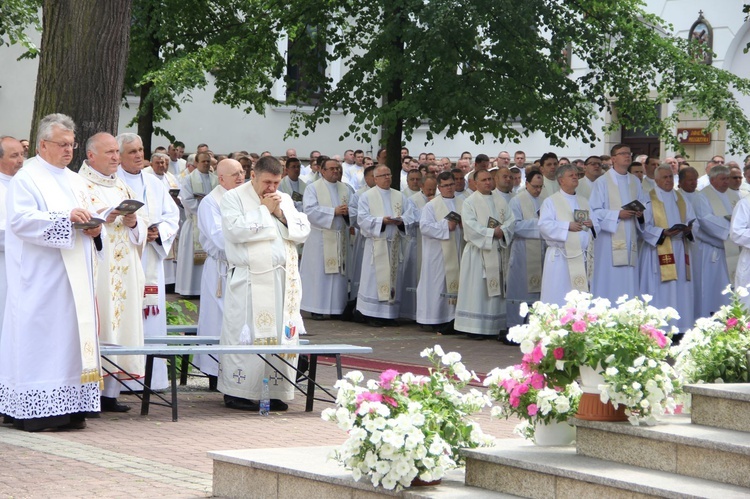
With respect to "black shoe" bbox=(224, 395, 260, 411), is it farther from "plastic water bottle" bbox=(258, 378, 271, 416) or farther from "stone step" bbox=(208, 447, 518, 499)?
"stone step" bbox=(208, 447, 518, 499)

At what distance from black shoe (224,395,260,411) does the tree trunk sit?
2556mm

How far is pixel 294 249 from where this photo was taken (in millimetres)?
10797

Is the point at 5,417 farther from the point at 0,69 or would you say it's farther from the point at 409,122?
the point at 0,69

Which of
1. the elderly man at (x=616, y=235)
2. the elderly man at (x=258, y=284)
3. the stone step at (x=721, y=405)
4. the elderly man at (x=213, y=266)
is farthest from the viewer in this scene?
the elderly man at (x=616, y=235)

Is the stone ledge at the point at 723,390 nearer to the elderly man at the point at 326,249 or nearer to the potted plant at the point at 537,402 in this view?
the potted plant at the point at 537,402

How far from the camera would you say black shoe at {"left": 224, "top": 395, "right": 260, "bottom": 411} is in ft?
34.9

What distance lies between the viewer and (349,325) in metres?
18.0

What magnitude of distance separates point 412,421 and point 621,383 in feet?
3.36

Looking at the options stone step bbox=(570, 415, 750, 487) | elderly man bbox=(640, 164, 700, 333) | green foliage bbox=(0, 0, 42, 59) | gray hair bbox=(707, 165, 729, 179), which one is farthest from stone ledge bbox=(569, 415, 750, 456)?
green foliage bbox=(0, 0, 42, 59)

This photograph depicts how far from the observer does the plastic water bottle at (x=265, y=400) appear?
1041 cm

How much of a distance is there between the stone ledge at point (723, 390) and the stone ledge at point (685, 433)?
16 cm

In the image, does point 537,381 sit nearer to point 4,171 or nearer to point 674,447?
point 674,447

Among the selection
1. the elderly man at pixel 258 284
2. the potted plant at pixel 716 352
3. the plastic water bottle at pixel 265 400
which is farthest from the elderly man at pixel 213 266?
the potted plant at pixel 716 352

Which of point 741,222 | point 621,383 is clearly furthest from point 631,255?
point 621,383
